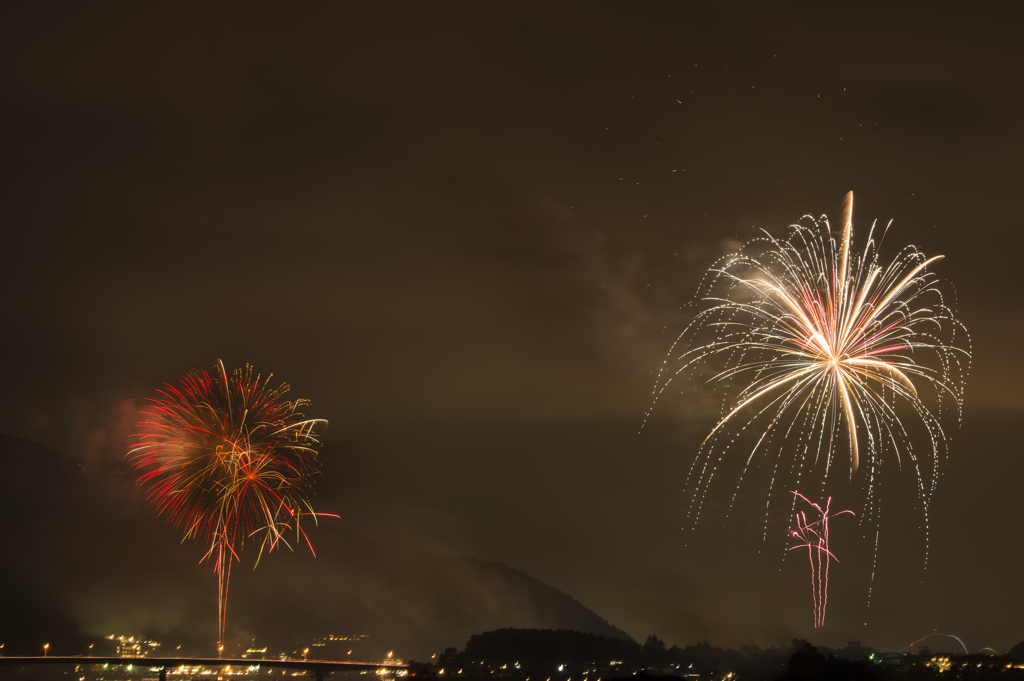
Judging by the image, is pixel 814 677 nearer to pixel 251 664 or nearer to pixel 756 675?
pixel 756 675

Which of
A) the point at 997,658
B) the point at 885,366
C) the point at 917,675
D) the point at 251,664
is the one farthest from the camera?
the point at 251,664

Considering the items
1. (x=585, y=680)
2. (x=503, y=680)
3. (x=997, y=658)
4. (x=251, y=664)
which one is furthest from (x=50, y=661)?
(x=997, y=658)

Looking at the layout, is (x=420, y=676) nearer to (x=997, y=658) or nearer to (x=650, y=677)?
(x=650, y=677)

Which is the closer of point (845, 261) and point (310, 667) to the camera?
point (845, 261)

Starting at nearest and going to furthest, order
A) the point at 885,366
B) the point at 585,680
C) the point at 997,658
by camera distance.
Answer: the point at 885,366
the point at 997,658
the point at 585,680

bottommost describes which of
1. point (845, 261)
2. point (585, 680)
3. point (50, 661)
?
point (585, 680)

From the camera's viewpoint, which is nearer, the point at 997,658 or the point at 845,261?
the point at 845,261

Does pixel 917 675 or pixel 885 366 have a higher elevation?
pixel 885 366

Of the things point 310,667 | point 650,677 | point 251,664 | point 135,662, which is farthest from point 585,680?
point 650,677

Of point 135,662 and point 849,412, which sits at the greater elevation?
point 849,412
